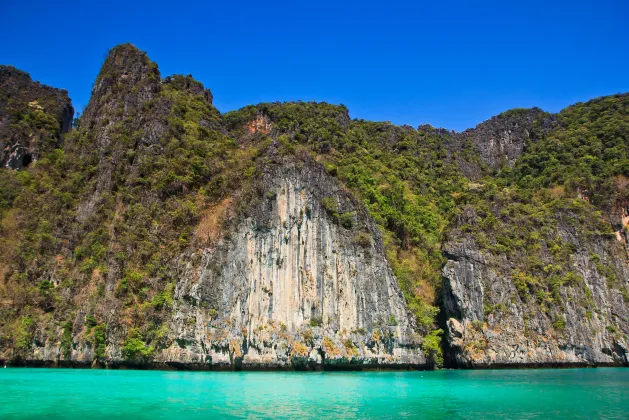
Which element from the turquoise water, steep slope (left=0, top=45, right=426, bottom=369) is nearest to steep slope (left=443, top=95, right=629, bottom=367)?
steep slope (left=0, top=45, right=426, bottom=369)

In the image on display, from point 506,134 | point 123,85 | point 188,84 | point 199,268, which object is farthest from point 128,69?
point 506,134

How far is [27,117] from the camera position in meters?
61.2

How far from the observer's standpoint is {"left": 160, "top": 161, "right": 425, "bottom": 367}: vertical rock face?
3441 centimetres

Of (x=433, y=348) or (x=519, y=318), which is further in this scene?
(x=519, y=318)

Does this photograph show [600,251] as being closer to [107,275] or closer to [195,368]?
[195,368]

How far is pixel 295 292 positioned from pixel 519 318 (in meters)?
21.2

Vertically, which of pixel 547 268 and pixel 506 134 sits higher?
pixel 506 134

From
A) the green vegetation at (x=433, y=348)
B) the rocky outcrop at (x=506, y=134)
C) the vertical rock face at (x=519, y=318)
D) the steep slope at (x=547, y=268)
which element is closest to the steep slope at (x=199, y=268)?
the green vegetation at (x=433, y=348)

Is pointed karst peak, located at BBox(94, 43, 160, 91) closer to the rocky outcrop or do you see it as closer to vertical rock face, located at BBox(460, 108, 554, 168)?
the rocky outcrop

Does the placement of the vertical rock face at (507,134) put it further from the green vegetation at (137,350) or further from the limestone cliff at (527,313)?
the green vegetation at (137,350)

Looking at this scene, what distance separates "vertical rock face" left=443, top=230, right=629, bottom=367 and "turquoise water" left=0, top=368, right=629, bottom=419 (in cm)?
1446

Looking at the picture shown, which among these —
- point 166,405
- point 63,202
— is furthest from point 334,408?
point 63,202

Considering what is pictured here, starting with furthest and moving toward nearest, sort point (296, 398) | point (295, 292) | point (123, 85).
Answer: point (123, 85), point (295, 292), point (296, 398)

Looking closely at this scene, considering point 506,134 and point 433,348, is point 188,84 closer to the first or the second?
point 433,348
